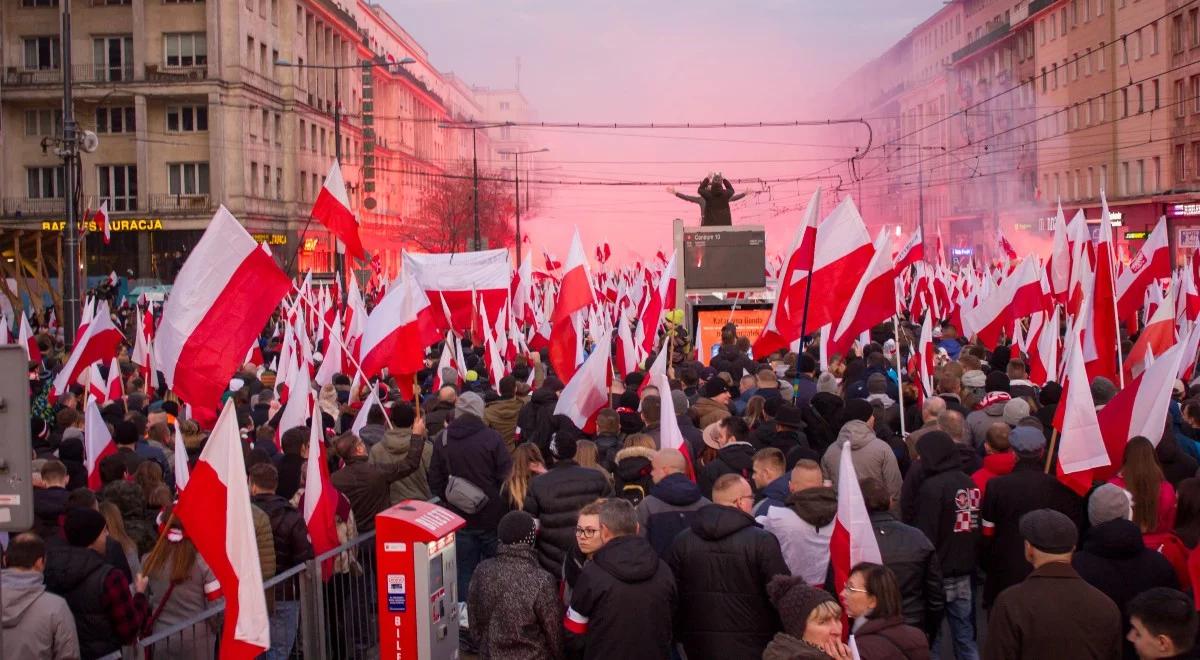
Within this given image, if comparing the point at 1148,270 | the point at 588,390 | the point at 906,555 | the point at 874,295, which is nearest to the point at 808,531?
the point at 906,555

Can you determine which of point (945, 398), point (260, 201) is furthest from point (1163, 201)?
point (945, 398)

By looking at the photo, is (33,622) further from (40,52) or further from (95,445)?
(40,52)

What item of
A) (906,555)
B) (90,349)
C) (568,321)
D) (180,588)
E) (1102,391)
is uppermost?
(568,321)

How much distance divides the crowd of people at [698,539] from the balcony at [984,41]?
238 feet

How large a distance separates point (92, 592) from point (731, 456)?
377 centimetres

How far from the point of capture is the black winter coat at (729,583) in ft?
21.2

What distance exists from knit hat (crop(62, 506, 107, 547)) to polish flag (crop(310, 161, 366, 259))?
6785 mm

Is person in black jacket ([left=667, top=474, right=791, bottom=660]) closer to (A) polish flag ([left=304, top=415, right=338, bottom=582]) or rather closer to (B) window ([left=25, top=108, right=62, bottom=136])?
(A) polish flag ([left=304, top=415, right=338, bottom=582])

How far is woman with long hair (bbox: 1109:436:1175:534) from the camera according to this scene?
7258 millimetres

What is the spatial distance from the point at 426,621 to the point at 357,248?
6539mm

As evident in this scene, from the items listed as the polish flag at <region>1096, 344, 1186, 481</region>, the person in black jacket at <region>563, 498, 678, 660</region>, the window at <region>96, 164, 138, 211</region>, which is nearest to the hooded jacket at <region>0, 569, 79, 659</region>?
the person in black jacket at <region>563, 498, 678, 660</region>

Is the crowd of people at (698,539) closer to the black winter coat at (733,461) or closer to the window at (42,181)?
the black winter coat at (733,461)

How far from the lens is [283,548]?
25.8 ft

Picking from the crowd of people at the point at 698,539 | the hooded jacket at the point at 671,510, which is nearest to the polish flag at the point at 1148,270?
the crowd of people at the point at 698,539
